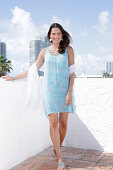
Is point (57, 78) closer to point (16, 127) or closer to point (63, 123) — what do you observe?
point (63, 123)

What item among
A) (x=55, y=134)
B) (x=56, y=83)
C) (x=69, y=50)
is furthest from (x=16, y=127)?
(x=69, y=50)

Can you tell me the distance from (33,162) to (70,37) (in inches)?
60.5

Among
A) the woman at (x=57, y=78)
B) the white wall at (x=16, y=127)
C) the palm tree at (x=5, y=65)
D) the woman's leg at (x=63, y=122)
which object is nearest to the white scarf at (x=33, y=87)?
the white wall at (x=16, y=127)

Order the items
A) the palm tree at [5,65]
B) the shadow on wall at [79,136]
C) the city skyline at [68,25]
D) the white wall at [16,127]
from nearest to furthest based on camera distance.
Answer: the white wall at [16,127] < the shadow on wall at [79,136] < the palm tree at [5,65] < the city skyline at [68,25]

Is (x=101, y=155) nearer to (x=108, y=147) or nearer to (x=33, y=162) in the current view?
(x=108, y=147)

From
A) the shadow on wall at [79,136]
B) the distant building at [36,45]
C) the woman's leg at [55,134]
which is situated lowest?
the shadow on wall at [79,136]

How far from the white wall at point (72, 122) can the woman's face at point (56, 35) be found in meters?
0.65

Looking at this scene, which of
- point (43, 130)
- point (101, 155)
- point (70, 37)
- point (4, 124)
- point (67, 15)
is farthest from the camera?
point (67, 15)

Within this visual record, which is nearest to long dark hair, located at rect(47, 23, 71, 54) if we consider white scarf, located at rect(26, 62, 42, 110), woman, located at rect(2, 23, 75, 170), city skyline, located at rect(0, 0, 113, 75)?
woman, located at rect(2, 23, 75, 170)

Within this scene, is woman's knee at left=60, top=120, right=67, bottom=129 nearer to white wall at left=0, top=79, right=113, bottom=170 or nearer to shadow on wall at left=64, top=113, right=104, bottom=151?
white wall at left=0, top=79, right=113, bottom=170

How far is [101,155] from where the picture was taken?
3322 mm

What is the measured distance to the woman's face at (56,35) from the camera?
9.31ft

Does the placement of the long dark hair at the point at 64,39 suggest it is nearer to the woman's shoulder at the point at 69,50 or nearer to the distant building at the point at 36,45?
the woman's shoulder at the point at 69,50

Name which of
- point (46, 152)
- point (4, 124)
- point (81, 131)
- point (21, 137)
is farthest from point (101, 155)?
point (4, 124)
